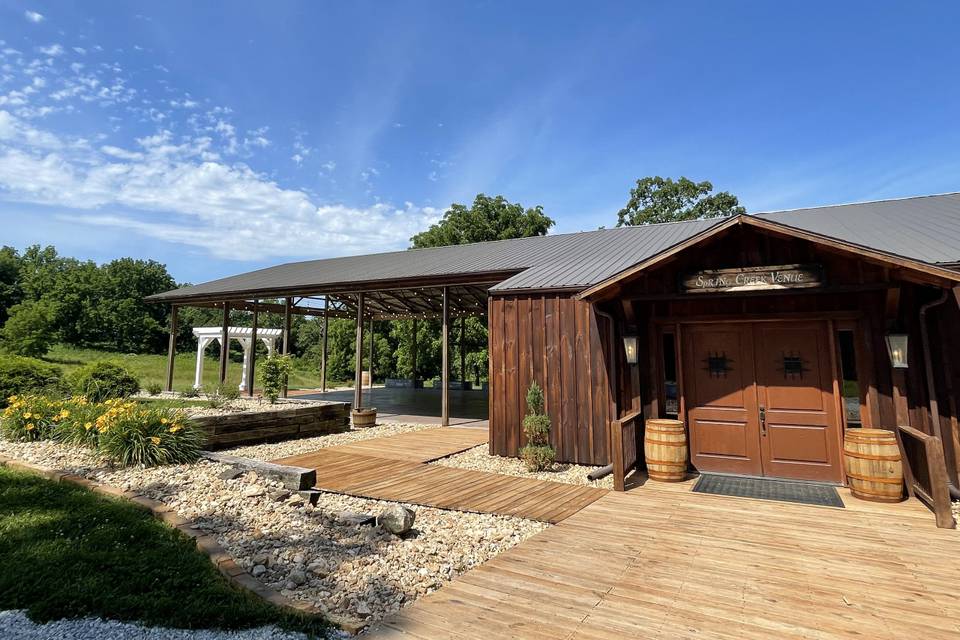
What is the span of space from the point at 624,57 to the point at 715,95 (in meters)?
2.93

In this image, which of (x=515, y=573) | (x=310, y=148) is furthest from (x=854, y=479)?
(x=310, y=148)

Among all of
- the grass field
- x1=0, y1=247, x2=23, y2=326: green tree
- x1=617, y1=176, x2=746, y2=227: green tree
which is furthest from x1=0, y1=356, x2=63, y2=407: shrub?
x1=0, y1=247, x2=23, y2=326: green tree

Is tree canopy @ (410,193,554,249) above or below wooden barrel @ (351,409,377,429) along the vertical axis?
above

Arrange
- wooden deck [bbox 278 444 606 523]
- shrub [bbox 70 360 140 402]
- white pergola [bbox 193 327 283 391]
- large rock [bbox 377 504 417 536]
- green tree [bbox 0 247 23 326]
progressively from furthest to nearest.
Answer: green tree [bbox 0 247 23 326] → white pergola [bbox 193 327 283 391] → shrub [bbox 70 360 140 402] → wooden deck [bbox 278 444 606 523] → large rock [bbox 377 504 417 536]

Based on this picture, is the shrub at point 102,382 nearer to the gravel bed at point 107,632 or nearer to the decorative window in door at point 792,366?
the gravel bed at point 107,632

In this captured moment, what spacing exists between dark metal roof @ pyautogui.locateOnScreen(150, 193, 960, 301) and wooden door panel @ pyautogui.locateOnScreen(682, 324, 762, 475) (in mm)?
1555

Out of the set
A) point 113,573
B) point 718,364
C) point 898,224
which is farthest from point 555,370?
point 898,224

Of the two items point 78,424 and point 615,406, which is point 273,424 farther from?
point 615,406

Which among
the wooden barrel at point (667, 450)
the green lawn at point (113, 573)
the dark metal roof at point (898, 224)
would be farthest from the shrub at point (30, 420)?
the dark metal roof at point (898, 224)

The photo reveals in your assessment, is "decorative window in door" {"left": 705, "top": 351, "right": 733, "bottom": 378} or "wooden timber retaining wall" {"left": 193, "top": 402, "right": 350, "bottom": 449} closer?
"decorative window in door" {"left": 705, "top": 351, "right": 733, "bottom": 378}

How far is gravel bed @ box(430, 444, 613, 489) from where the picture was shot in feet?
20.7

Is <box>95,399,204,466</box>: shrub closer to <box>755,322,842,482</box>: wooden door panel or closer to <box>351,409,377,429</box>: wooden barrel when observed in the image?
<box>351,409,377,429</box>: wooden barrel

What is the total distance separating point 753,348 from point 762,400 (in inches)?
27.9

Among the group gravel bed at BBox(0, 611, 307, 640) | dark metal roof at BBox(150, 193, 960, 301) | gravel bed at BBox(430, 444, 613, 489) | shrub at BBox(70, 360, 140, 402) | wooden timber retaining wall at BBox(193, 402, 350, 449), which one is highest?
dark metal roof at BBox(150, 193, 960, 301)
